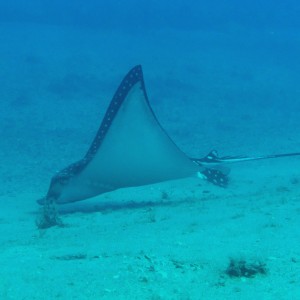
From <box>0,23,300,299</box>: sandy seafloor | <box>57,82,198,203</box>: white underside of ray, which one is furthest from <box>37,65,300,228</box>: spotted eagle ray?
<box>0,23,300,299</box>: sandy seafloor

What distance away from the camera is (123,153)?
5.93 meters

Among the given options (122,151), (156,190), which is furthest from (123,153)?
(156,190)

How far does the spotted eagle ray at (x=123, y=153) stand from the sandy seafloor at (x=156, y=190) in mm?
446

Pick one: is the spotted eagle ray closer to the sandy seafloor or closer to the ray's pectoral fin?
the ray's pectoral fin

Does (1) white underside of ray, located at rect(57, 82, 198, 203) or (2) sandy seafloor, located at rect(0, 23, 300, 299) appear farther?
(1) white underside of ray, located at rect(57, 82, 198, 203)

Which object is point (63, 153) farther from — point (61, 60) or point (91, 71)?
point (61, 60)

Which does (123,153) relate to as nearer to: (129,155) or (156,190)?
(129,155)

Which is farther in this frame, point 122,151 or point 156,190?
point 156,190

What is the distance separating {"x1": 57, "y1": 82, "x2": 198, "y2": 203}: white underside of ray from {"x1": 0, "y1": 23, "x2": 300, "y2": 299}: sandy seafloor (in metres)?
0.46

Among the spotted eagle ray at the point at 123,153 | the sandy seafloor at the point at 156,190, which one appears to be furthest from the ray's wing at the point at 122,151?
the sandy seafloor at the point at 156,190

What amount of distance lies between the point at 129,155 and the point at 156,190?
2219 millimetres

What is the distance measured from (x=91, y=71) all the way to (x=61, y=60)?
2.53m

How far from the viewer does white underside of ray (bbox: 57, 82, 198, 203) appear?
5.81 metres

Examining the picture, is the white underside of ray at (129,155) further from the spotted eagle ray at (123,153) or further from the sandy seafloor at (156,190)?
the sandy seafloor at (156,190)
